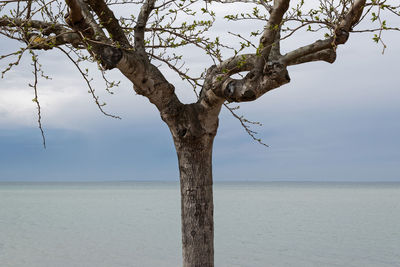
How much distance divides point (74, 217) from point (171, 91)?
23.0m

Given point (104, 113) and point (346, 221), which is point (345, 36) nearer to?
point (104, 113)

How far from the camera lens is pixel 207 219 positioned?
5840mm

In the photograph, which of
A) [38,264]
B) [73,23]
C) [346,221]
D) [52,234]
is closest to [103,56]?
[73,23]

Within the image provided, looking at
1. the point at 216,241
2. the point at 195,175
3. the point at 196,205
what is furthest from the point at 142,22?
the point at 216,241

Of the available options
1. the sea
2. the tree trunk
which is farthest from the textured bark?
the sea

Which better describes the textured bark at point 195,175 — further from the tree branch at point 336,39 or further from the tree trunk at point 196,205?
the tree branch at point 336,39

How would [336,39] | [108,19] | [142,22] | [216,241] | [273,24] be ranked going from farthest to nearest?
[216,241] < [142,22] < [108,19] < [336,39] < [273,24]

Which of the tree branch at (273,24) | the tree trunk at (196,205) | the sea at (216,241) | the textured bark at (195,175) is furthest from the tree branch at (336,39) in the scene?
the sea at (216,241)

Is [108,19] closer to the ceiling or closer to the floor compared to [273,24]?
closer to the ceiling

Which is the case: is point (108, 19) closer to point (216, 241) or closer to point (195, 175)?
point (195, 175)

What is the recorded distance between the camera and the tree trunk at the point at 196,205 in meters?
5.80

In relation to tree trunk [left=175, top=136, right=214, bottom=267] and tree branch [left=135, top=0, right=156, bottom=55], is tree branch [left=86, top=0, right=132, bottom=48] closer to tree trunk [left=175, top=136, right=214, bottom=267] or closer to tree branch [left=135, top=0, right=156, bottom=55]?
tree branch [left=135, top=0, right=156, bottom=55]

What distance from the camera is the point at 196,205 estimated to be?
19.0ft

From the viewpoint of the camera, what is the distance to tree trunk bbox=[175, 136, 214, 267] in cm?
580
